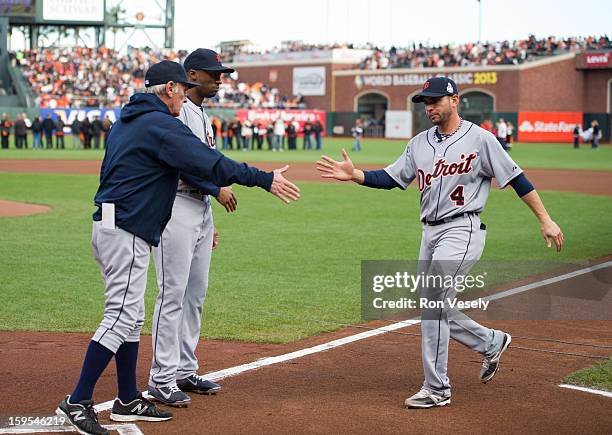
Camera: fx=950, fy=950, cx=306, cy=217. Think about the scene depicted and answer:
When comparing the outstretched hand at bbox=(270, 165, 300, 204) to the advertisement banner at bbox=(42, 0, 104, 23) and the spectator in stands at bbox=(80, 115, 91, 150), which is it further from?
the advertisement banner at bbox=(42, 0, 104, 23)

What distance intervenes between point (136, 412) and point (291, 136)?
142ft

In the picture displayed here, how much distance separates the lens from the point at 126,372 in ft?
18.8

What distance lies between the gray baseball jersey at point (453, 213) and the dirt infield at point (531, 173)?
1865 cm

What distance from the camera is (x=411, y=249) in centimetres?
1364

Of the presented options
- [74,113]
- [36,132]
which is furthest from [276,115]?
[36,132]

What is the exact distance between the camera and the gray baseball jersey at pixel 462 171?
6.24 m

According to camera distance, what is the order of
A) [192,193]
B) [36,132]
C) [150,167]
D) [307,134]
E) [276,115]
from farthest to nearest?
[276,115]
[307,134]
[36,132]
[192,193]
[150,167]

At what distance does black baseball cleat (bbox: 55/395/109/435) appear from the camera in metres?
5.28

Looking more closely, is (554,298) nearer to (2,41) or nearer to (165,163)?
(165,163)

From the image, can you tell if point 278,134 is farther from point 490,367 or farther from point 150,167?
point 150,167

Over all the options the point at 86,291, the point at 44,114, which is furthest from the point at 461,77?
the point at 86,291

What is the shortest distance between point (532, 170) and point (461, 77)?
118 ft

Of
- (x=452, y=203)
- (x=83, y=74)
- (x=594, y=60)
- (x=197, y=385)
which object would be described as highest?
(x=594, y=60)

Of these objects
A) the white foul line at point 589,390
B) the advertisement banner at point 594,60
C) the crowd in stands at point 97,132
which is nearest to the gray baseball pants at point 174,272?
the white foul line at point 589,390
